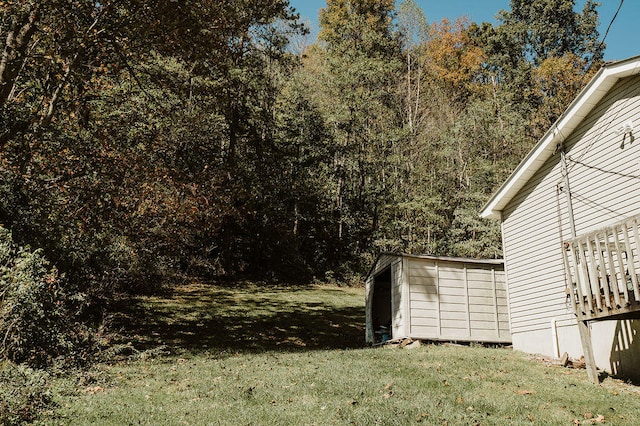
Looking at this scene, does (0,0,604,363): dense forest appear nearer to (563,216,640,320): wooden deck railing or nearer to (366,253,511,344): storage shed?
(563,216,640,320): wooden deck railing

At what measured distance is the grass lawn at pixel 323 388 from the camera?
254 inches

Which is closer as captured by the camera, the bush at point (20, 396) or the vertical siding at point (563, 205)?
the bush at point (20, 396)

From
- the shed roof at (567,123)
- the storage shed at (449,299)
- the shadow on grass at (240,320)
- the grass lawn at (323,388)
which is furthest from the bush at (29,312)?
the shed roof at (567,123)

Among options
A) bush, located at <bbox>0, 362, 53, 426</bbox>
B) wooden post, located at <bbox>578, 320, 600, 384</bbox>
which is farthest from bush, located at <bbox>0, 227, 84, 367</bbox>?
wooden post, located at <bbox>578, 320, 600, 384</bbox>

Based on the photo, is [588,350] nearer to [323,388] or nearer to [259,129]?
[323,388]

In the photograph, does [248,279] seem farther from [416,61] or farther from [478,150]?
[416,61]

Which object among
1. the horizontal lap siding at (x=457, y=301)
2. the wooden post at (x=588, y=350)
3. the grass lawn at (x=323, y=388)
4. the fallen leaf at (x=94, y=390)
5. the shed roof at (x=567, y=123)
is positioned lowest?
the fallen leaf at (x=94, y=390)

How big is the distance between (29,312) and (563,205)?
12.2m

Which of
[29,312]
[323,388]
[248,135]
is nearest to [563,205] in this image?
[323,388]

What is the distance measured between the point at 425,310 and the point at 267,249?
61.7ft

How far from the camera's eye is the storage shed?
14.2m

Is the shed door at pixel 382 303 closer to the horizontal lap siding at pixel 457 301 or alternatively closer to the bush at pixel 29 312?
the horizontal lap siding at pixel 457 301

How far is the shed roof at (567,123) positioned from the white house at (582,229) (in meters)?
0.02

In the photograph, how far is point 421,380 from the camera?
27.3ft
